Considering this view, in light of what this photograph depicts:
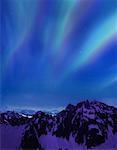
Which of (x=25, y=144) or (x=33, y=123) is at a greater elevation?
(x=33, y=123)

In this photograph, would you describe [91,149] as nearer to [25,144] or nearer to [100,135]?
[100,135]

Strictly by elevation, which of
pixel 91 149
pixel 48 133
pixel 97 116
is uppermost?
pixel 97 116

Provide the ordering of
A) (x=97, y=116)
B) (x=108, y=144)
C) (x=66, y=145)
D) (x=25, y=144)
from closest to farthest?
(x=25, y=144) < (x=108, y=144) < (x=66, y=145) < (x=97, y=116)

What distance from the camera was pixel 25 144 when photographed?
117250 millimetres

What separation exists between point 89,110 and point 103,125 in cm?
1251

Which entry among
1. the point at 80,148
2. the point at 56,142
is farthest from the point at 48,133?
the point at 80,148

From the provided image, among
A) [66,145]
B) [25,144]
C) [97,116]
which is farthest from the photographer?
Answer: [97,116]

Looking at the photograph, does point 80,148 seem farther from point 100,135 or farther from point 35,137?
point 35,137

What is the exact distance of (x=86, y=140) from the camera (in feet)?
427

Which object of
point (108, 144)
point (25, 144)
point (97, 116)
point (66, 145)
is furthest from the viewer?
point (97, 116)

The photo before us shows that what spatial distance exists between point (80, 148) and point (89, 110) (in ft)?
68.9

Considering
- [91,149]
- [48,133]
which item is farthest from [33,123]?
[91,149]

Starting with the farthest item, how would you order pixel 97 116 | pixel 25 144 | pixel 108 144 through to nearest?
pixel 97 116 < pixel 108 144 < pixel 25 144

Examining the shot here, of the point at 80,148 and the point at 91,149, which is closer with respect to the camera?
the point at 91,149
